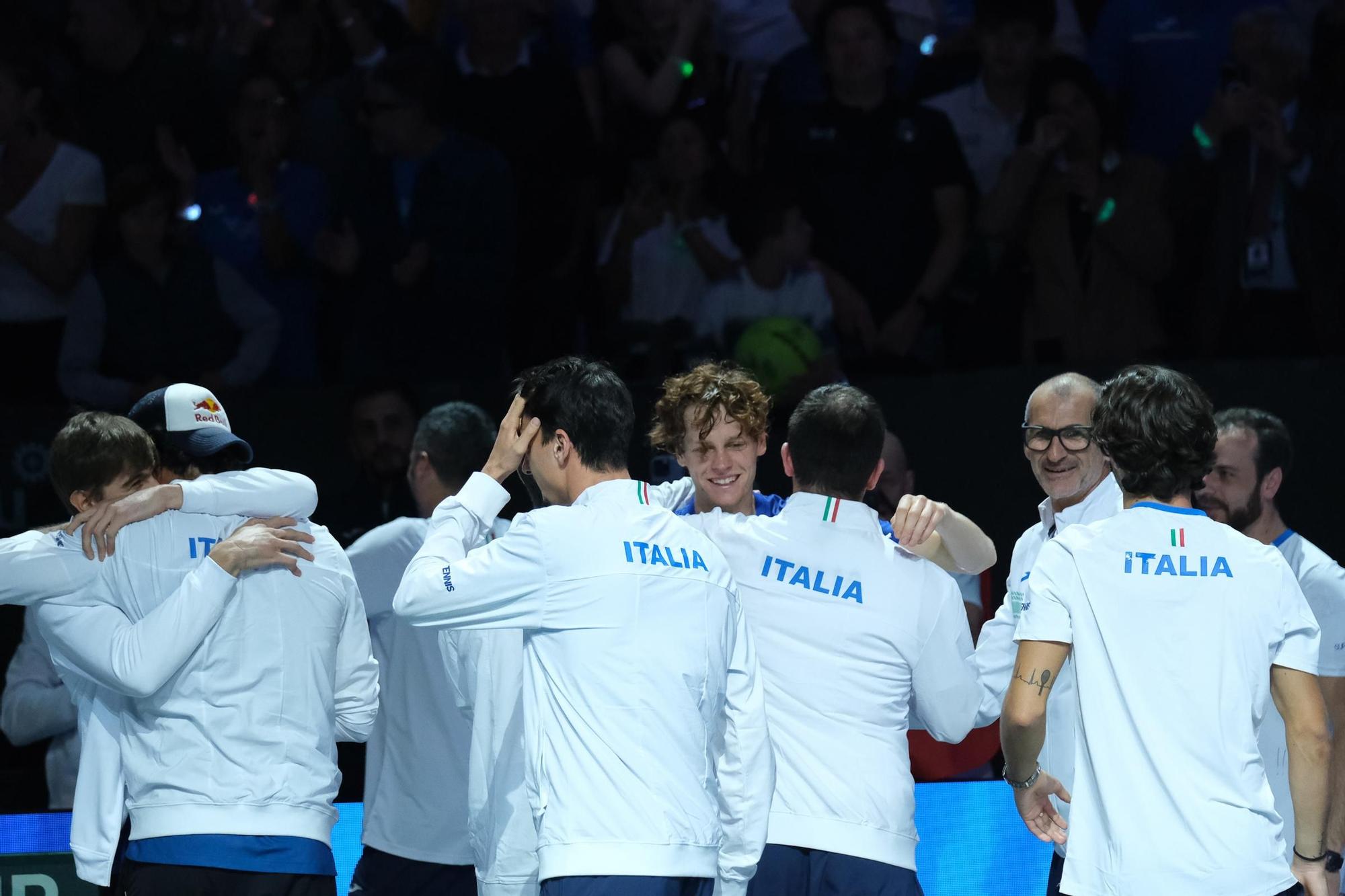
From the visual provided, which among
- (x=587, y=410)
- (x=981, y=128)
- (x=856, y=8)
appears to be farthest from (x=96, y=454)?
(x=981, y=128)

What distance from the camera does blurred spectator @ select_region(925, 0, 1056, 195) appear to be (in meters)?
8.05

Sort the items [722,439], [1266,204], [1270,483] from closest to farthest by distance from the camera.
→ [722,439] → [1270,483] → [1266,204]

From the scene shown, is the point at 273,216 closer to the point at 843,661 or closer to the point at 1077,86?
the point at 1077,86

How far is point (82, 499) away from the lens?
3.86 meters

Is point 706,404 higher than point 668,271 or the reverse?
the reverse

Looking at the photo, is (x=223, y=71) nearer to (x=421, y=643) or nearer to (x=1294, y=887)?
(x=421, y=643)

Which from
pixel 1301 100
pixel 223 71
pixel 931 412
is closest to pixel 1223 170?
pixel 1301 100

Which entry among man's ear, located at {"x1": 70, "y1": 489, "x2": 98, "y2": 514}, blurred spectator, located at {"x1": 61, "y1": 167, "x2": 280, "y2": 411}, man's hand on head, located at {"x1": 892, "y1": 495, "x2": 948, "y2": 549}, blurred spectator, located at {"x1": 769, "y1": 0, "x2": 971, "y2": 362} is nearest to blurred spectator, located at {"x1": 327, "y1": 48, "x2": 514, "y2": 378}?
blurred spectator, located at {"x1": 61, "y1": 167, "x2": 280, "y2": 411}

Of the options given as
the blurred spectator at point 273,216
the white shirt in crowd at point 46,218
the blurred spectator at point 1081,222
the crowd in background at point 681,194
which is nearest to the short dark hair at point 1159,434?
the crowd in background at point 681,194

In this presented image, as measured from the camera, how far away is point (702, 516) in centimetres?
408

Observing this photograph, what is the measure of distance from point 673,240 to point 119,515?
4704 millimetres

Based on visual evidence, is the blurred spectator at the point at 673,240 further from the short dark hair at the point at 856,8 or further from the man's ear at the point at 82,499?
the man's ear at the point at 82,499

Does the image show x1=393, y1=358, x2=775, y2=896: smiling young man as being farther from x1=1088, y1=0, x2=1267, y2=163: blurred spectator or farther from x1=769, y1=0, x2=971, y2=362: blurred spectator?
x1=1088, y1=0, x2=1267, y2=163: blurred spectator

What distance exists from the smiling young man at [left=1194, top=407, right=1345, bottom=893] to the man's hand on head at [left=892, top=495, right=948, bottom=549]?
1.14m
